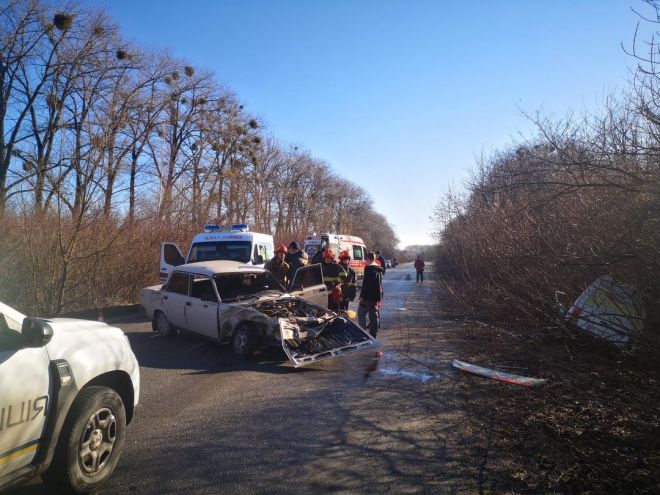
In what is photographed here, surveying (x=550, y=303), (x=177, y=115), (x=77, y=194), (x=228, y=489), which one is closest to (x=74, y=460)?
(x=228, y=489)

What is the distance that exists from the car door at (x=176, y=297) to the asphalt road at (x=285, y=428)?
3.39 feet

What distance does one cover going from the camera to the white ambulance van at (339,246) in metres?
21.5

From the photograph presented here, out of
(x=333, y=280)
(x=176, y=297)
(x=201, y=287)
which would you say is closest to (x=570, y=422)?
(x=333, y=280)

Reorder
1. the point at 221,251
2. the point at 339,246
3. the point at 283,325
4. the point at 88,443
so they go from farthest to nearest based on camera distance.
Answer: the point at 339,246 < the point at 221,251 < the point at 283,325 < the point at 88,443

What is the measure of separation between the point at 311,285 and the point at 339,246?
12483 mm

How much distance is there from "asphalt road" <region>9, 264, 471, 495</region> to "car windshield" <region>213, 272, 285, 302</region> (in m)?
1.35

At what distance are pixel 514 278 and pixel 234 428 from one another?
6152 mm

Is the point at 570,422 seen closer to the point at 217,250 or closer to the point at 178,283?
the point at 178,283

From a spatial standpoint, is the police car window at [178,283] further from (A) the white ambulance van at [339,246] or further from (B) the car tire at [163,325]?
(A) the white ambulance van at [339,246]

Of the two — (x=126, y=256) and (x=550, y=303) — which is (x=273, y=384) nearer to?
(x=550, y=303)

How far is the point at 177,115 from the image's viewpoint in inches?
1190

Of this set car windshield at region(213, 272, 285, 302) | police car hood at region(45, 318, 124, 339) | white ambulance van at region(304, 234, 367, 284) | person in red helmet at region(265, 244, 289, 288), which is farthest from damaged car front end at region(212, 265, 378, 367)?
white ambulance van at region(304, 234, 367, 284)

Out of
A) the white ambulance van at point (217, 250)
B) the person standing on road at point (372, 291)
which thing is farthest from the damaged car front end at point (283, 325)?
the white ambulance van at point (217, 250)

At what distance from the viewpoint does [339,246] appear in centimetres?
2267
